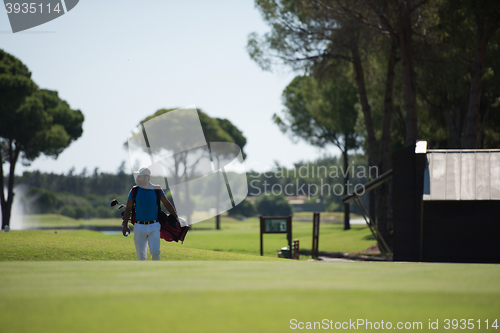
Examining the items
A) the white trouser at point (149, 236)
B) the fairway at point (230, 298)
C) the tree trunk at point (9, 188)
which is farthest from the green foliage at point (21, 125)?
the fairway at point (230, 298)

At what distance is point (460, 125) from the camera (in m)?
25.6

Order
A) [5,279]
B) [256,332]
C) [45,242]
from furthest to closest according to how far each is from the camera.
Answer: [45,242], [5,279], [256,332]

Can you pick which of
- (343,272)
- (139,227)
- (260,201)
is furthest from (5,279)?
(260,201)

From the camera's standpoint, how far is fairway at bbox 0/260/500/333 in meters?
2.62

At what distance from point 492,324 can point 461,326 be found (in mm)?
172

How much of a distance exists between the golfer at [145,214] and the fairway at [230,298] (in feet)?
12.1

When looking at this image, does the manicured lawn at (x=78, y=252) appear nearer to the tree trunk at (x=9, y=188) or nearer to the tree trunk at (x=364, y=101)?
the tree trunk at (x=364, y=101)

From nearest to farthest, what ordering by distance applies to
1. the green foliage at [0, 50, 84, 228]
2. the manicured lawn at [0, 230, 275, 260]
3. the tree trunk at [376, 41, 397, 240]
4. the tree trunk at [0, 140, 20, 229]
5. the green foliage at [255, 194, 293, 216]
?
1. the manicured lawn at [0, 230, 275, 260]
2. the tree trunk at [376, 41, 397, 240]
3. the green foliage at [0, 50, 84, 228]
4. the tree trunk at [0, 140, 20, 229]
5. the green foliage at [255, 194, 293, 216]

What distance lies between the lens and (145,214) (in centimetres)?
808

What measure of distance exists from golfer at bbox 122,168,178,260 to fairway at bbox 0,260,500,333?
3.69 meters

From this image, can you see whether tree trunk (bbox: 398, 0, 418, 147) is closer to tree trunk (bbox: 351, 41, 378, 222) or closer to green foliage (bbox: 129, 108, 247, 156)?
tree trunk (bbox: 351, 41, 378, 222)

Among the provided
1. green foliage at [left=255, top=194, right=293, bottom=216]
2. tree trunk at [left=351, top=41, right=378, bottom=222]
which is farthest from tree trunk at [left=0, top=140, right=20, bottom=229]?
green foliage at [left=255, top=194, right=293, bottom=216]

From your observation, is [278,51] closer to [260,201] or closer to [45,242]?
[45,242]

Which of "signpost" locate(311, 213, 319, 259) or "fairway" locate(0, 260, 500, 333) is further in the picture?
"signpost" locate(311, 213, 319, 259)
